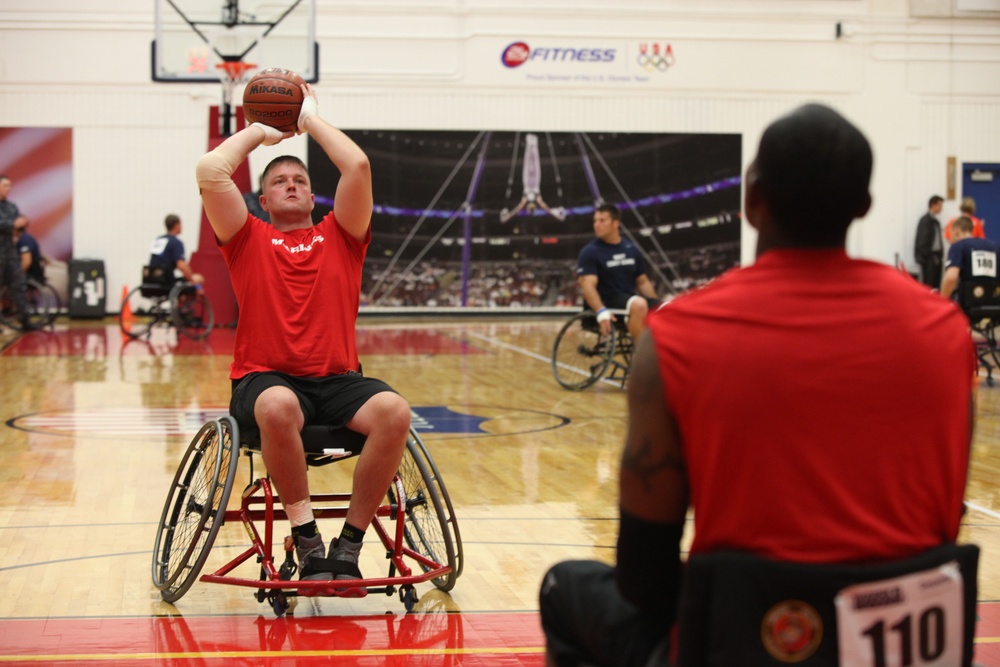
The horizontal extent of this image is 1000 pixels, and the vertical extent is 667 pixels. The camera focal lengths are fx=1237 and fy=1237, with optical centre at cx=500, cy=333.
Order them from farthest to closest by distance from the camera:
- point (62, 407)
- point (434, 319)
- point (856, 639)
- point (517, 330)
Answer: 1. point (434, 319)
2. point (517, 330)
3. point (62, 407)
4. point (856, 639)

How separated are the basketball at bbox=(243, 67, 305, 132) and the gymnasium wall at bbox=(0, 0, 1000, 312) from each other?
1279 cm

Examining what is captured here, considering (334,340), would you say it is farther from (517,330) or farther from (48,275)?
(48,275)

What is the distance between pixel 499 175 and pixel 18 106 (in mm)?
6492

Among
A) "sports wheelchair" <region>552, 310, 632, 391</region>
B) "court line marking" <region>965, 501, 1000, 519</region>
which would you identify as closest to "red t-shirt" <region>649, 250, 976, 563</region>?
"court line marking" <region>965, 501, 1000, 519</region>

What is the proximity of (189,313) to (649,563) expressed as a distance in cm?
1212

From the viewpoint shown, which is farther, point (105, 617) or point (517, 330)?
point (517, 330)

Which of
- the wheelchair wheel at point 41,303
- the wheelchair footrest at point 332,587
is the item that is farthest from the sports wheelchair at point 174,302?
the wheelchair footrest at point 332,587

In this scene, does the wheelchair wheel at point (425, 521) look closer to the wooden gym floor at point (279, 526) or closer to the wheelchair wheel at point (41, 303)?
the wooden gym floor at point (279, 526)

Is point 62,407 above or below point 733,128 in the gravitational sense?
below

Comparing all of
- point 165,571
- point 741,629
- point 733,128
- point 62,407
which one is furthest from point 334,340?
point 733,128

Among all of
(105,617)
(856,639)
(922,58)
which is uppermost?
(922,58)

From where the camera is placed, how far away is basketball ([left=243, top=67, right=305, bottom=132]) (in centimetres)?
376

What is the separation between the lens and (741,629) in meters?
1.58

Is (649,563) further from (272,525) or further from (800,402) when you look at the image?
(272,525)
